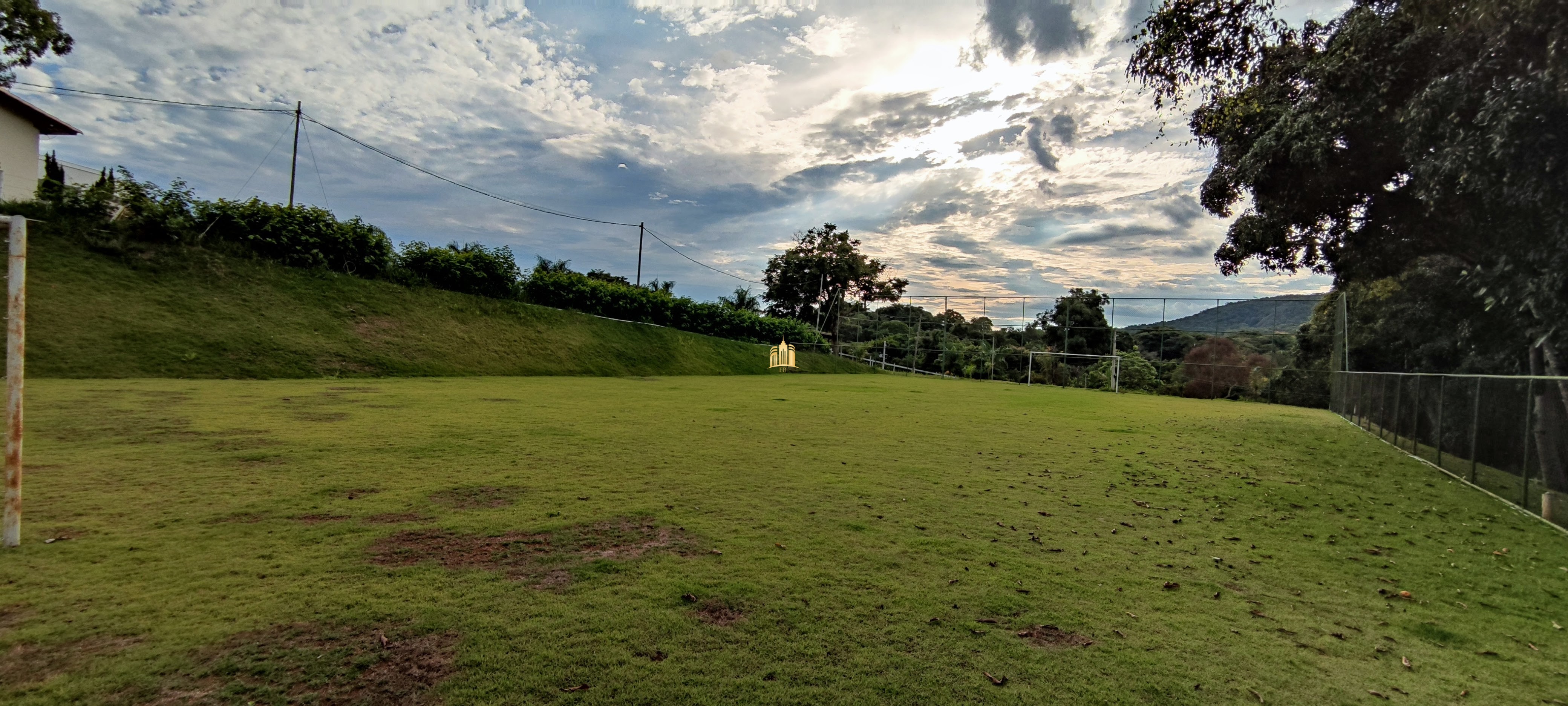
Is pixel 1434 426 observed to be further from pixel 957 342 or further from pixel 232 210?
pixel 957 342

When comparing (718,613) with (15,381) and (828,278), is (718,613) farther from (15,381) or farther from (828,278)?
(828,278)

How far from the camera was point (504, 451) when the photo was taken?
6.21 meters

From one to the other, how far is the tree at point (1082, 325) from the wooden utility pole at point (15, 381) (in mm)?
33819

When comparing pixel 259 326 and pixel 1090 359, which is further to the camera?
pixel 1090 359

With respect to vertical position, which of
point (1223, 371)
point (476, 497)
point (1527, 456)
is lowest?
point (476, 497)

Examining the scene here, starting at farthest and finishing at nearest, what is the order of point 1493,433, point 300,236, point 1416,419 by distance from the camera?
point 300,236, point 1416,419, point 1493,433

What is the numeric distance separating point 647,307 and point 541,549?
2482 centimetres

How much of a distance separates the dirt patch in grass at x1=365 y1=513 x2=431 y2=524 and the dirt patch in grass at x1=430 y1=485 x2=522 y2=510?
253 mm

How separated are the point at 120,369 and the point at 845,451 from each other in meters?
12.7

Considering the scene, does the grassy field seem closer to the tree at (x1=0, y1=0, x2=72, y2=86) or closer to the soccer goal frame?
the tree at (x1=0, y1=0, x2=72, y2=86)

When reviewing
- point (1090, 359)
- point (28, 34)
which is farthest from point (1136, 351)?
point (28, 34)

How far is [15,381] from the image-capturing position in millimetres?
2910

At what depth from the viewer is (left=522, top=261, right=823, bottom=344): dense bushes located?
24266mm

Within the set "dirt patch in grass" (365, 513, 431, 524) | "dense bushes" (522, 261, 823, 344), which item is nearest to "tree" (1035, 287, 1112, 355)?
"dense bushes" (522, 261, 823, 344)
